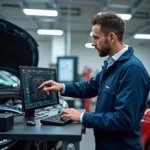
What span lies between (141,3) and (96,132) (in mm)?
6765

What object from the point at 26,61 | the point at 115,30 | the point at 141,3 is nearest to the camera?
the point at 115,30

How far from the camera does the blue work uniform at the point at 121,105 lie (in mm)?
1631

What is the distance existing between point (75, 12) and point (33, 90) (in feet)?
27.0

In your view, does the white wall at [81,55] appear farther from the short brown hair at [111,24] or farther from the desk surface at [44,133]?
the desk surface at [44,133]

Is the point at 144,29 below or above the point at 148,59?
above

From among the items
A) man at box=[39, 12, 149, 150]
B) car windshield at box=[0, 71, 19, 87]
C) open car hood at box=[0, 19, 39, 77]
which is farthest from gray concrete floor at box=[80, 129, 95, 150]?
man at box=[39, 12, 149, 150]

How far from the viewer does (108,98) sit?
1.79 metres

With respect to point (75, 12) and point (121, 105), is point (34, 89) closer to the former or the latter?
point (121, 105)

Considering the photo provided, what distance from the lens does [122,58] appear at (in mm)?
1810

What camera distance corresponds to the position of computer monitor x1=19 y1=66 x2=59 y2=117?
2004 mm

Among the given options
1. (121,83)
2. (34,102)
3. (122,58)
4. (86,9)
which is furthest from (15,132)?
(86,9)

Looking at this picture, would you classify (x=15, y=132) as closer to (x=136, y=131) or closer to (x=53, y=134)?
(x=53, y=134)

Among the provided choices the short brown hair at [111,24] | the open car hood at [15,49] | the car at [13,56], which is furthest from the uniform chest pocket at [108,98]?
the open car hood at [15,49]

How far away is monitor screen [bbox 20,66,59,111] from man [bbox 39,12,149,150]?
0.35m
